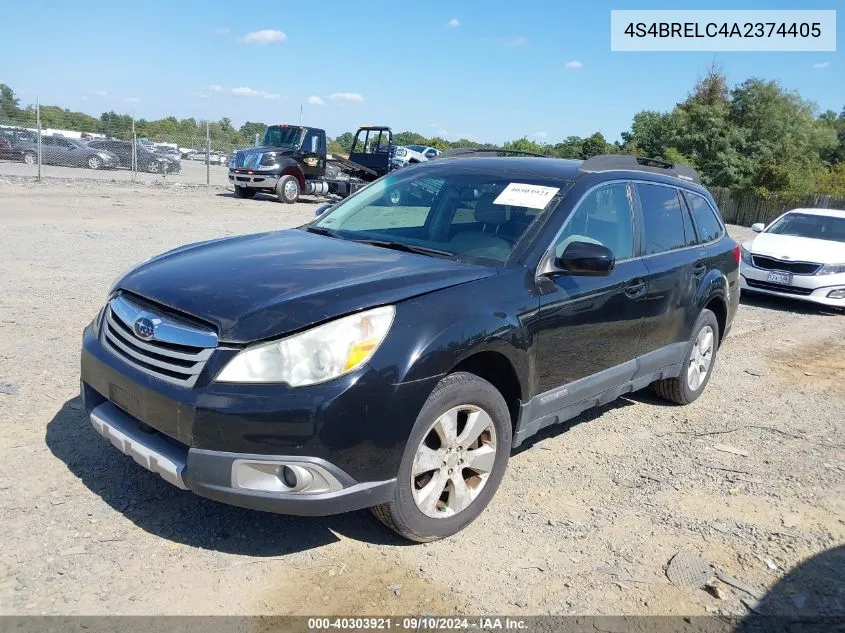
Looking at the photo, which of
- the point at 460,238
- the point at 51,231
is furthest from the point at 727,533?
the point at 51,231

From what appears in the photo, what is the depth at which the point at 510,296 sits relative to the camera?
3539 mm

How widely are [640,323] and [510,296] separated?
4.74 ft

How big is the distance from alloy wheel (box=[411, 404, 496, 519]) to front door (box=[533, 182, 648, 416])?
494 mm

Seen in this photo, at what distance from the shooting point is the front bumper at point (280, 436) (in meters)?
2.78

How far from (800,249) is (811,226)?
55.8 inches

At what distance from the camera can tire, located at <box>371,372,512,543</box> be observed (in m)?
3.08

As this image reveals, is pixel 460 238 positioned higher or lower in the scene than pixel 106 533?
higher

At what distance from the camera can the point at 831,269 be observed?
10109 mm

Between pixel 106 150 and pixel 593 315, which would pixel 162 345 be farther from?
pixel 106 150

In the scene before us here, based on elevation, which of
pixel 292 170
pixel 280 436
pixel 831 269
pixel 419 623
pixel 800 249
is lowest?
pixel 419 623

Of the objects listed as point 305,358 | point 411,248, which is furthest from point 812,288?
point 305,358

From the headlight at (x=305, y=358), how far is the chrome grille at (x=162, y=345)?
162mm

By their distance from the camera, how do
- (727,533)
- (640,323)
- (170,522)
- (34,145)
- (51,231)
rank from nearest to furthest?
(170,522)
(727,533)
(640,323)
(51,231)
(34,145)

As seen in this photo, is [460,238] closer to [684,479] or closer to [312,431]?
[312,431]
